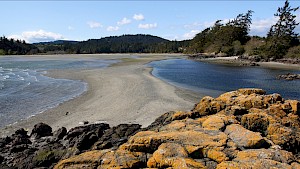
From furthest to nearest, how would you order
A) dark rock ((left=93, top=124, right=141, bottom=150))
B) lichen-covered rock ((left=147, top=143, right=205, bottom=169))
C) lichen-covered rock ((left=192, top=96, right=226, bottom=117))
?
1. lichen-covered rock ((left=192, top=96, right=226, bottom=117))
2. dark rock ((left=93, top=124, right=141, bottom=150))
3. lichen-covered rock ((left=147, top=143, right=205, bottom=169))

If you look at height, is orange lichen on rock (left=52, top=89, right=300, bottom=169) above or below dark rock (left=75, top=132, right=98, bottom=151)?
above

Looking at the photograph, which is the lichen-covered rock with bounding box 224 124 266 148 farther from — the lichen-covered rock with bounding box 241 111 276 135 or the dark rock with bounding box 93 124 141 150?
the dark rock with bounding box 93 124 141 150

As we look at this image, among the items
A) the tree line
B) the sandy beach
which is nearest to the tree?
the tree line

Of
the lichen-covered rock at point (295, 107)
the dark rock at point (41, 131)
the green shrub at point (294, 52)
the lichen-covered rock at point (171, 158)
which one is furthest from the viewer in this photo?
the green shrub at point (294, 52)

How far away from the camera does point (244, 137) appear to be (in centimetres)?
1063

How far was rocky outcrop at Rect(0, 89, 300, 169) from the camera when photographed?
959 centimetres

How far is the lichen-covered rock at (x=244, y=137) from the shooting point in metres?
10.2

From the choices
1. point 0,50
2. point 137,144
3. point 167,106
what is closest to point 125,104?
point 167,106

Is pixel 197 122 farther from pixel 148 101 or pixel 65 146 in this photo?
pixel 148 101

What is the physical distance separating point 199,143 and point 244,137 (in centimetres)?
185

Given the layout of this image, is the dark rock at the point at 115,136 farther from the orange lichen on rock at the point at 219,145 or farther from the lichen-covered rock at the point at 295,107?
the lichen-covered rock at the point at 295,107

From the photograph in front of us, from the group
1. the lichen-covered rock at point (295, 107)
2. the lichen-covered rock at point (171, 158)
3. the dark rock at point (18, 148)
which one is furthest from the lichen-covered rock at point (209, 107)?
the dark rock at point (18, 148)

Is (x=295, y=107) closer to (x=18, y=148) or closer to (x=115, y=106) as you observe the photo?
(x=18, y=148)

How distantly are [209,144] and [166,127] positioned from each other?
2994 mm
